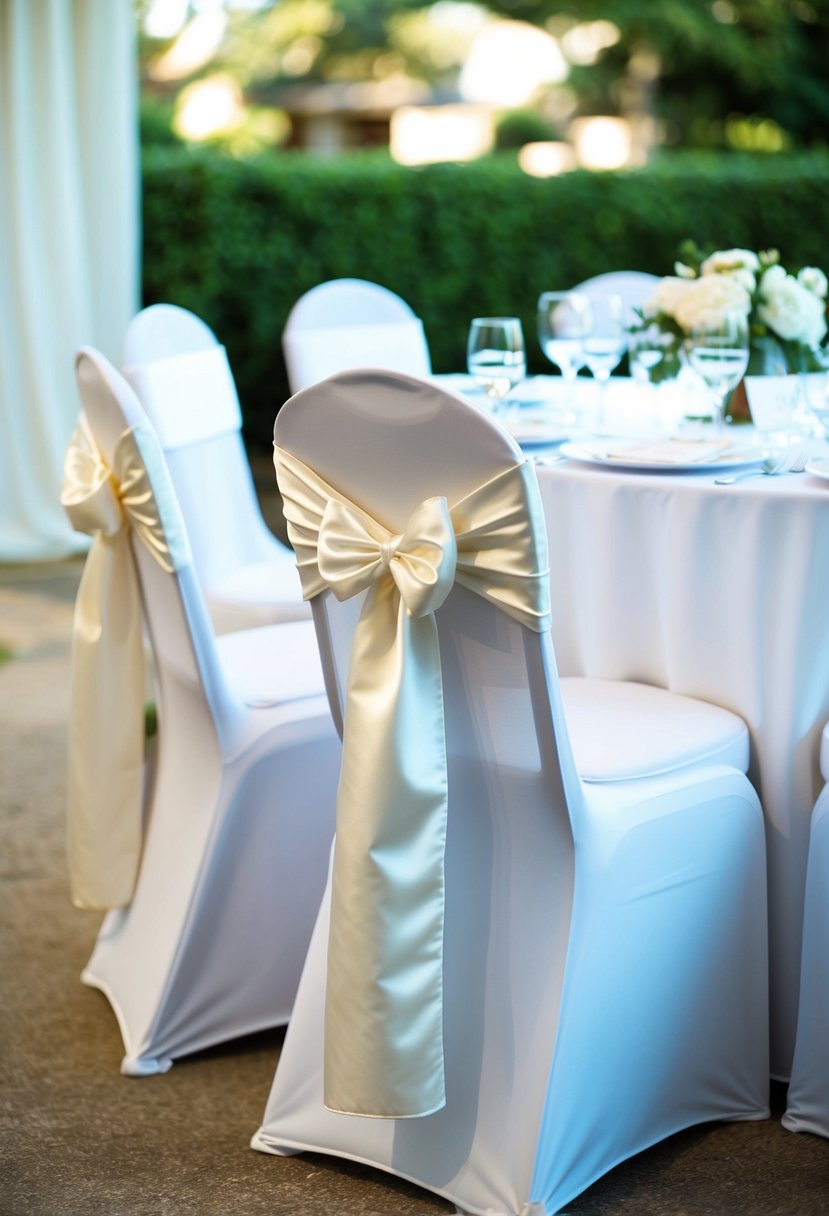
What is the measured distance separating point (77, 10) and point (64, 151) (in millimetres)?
599

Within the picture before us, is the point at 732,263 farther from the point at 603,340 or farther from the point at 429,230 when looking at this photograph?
the point at 429,230

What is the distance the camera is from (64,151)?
6137 mm

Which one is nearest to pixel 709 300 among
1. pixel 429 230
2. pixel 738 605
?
pixel 738 605

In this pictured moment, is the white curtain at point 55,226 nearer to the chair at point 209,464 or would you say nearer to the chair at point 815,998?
the chair at point 209,464

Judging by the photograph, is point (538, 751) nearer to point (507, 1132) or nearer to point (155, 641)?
point (507, 1132)

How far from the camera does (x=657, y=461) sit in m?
2.26

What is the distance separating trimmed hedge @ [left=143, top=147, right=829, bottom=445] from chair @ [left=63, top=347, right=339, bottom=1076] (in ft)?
15.3

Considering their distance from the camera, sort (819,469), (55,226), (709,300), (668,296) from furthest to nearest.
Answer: (55,226) < (668,296) < (709,300) < (819,469)

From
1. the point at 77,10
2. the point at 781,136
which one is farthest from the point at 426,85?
the point at 77,10

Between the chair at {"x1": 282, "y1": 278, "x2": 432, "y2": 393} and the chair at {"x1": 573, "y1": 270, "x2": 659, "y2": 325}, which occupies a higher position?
the chair at {"x1": 573, "y1": 270, "x2": 659, "y2": 325}

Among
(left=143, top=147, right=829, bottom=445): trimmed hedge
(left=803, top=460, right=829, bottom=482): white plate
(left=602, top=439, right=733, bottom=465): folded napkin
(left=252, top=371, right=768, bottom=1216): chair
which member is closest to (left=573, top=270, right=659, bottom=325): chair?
(left=602, top=439, right=733, bottom=465): folded napkin

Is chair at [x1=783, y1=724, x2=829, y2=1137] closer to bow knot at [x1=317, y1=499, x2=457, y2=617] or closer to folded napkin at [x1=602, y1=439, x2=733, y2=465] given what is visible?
folded napkin at [x1=602, y1=439, x2=733, y2=465]

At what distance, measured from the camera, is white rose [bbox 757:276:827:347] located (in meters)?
2.71

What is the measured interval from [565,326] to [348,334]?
3.19 ft
